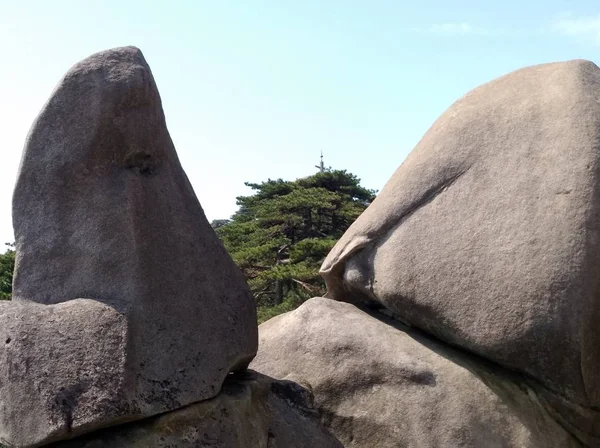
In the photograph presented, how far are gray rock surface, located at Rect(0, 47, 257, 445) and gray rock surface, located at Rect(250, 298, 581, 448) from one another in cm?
67

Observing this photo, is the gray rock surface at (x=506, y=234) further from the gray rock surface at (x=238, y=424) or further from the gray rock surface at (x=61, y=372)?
the gray rock surface at (x=61, y=372)

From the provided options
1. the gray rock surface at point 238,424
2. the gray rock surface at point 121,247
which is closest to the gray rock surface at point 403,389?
the gray rock surface at point 238,424

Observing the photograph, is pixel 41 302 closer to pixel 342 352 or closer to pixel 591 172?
pixel 342 352

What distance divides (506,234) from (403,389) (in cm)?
79

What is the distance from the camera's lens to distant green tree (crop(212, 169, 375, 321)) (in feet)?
33.4

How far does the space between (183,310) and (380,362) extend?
41.7 inches

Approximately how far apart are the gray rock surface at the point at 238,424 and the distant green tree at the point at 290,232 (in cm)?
605

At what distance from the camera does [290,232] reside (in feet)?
39.4

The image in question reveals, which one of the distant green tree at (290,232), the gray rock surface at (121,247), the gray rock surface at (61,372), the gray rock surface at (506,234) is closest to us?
the gray rock surface at (61,372)

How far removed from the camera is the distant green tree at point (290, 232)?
33.4 feet

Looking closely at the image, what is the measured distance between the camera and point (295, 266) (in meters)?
10.1

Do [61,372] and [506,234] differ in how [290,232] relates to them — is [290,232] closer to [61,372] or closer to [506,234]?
[506,234]

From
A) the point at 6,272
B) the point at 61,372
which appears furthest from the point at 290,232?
the point at 61,372

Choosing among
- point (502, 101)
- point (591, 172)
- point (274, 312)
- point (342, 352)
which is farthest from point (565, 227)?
point (274, 312)
